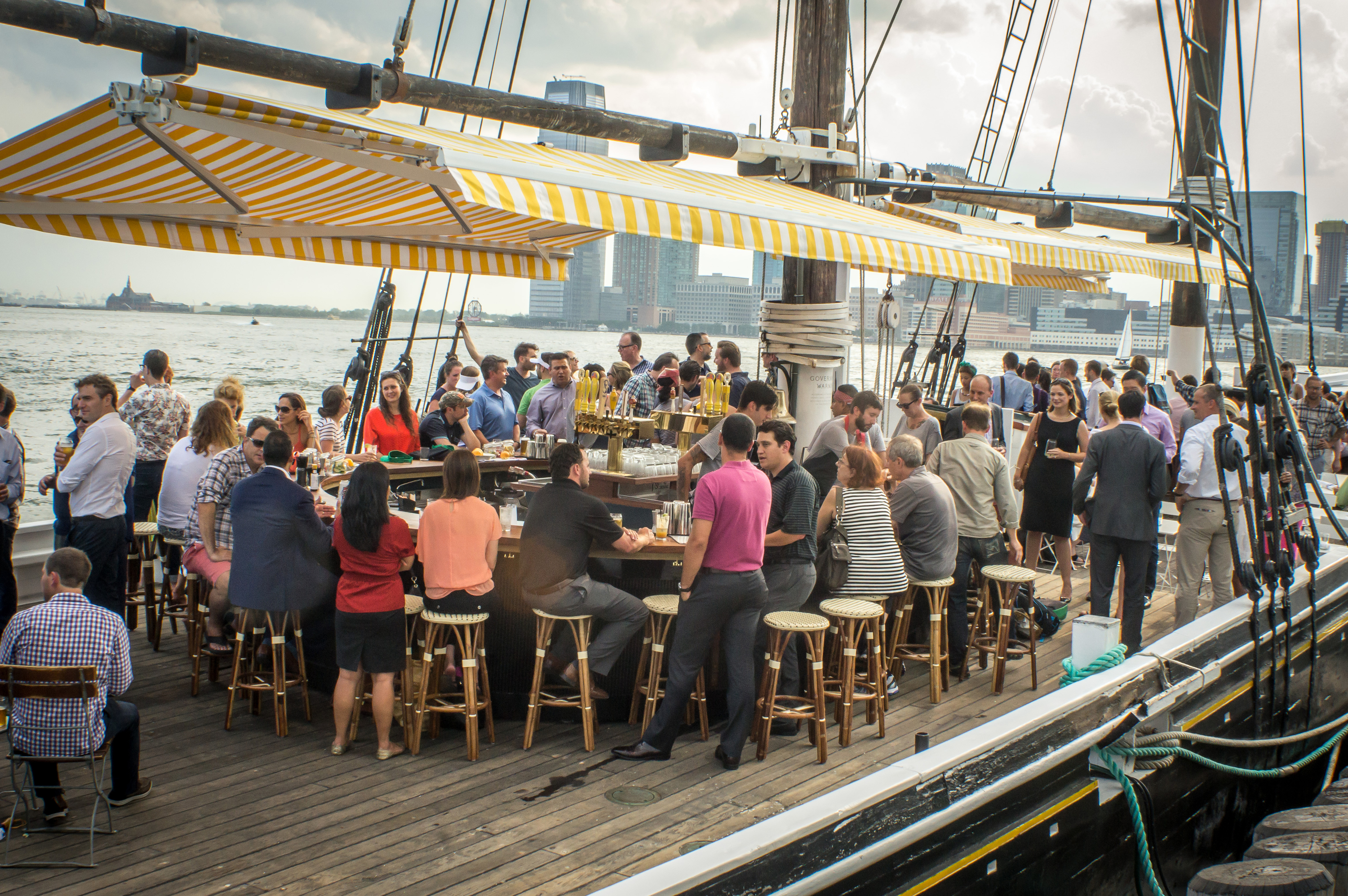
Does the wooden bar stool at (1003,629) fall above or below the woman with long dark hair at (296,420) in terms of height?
below

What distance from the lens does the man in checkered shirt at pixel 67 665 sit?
3752mm

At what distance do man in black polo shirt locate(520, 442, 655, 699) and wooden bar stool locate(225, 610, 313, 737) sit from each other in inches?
48.6

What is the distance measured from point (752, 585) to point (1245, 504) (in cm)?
234

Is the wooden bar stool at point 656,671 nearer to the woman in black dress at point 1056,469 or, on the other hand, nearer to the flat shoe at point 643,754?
the flat shoe at point 643,754

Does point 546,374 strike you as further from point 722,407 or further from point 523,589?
point 523,589

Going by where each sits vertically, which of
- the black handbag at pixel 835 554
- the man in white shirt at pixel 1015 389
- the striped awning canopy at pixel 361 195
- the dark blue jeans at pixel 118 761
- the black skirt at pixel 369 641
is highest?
the striped awning canopy at pixel 361 195

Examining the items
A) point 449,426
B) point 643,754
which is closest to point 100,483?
point 449,426

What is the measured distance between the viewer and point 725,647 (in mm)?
4691

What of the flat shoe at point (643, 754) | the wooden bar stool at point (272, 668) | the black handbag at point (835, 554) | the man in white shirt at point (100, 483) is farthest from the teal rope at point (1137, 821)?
the man in white shirt at point (100, 483)

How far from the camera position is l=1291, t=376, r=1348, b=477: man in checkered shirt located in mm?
10031

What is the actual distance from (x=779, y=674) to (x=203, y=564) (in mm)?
3127

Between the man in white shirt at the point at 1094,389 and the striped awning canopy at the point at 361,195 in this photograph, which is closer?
the striped awning canopy at the point at 361,195

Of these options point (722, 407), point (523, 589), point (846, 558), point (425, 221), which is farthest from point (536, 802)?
point (425, 221)

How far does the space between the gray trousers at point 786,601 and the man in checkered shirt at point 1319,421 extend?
736 centimetres
